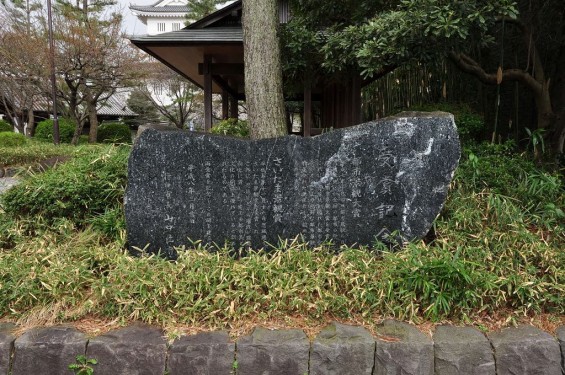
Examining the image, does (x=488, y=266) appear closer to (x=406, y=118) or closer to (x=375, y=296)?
(x=375, y=296)

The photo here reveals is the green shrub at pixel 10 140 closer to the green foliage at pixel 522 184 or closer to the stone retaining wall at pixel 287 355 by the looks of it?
the stone retaining wall at pixel 287 355

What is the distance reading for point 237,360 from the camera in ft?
8.71

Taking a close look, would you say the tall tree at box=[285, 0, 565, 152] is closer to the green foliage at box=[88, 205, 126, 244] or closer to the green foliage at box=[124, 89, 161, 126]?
Answer: the green foliage at box=[88, 205, 126, 244]

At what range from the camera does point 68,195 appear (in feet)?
12.6

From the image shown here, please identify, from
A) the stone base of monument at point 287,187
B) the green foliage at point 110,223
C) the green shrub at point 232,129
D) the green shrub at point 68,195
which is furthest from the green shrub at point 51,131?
the stone base of monument at point 287,187

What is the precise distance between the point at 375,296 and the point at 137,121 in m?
27.3

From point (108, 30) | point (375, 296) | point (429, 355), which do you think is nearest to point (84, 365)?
point (375, 296)

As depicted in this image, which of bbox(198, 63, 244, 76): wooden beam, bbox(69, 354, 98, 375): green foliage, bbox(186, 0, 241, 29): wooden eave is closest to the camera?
bbox(69, 354, 98, 375): green foliage

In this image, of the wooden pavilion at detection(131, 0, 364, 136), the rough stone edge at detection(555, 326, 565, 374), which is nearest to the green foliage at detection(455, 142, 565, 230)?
the rough stone edge at detection(555, 326, 565, 374)

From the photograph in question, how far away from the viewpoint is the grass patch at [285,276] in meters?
2.94

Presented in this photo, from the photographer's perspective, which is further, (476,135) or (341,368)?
(476,135)

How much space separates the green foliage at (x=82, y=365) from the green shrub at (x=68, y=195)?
4.86ft

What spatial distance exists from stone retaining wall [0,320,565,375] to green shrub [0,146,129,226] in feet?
4.55

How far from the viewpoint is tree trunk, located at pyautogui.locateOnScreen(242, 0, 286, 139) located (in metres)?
4.78
